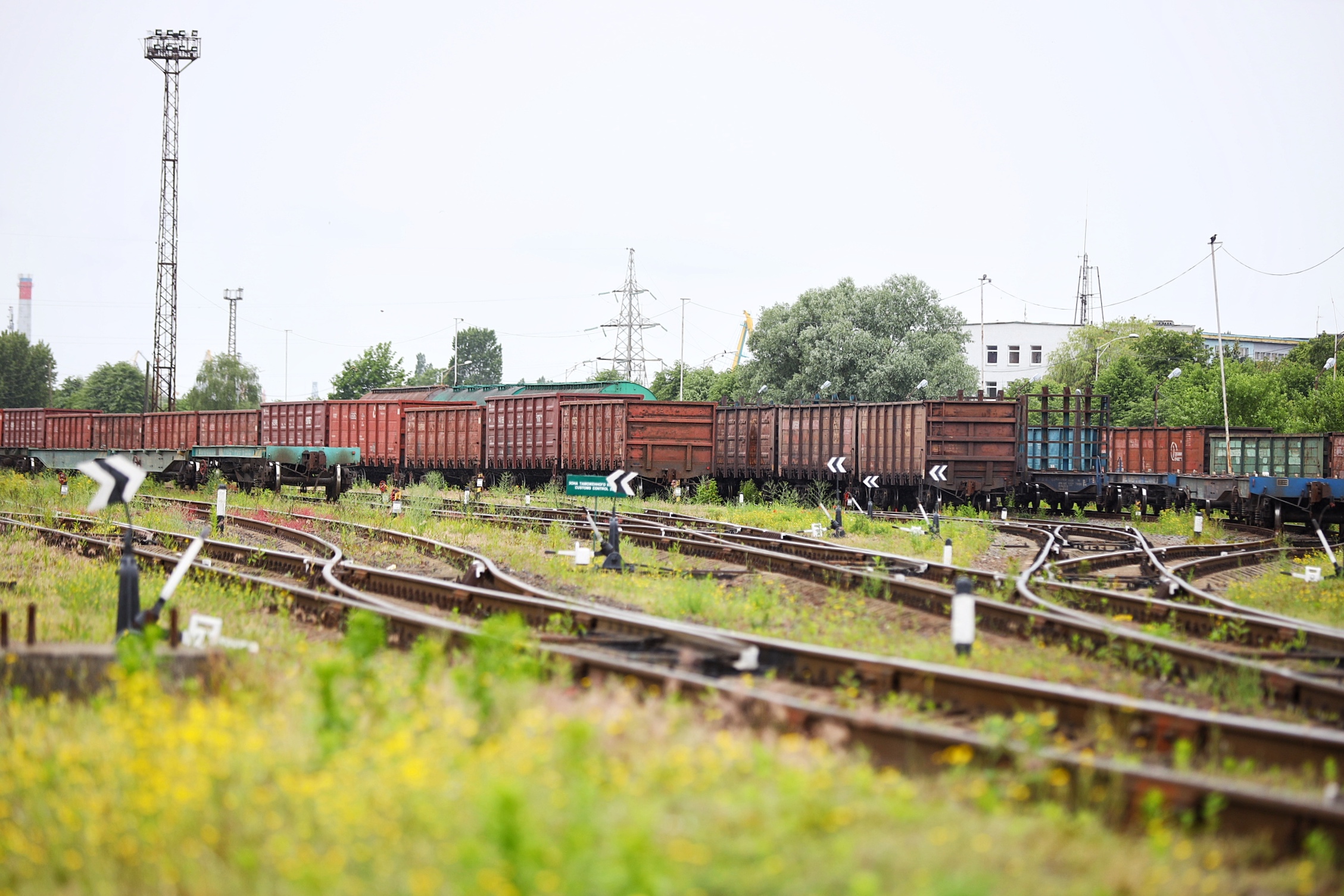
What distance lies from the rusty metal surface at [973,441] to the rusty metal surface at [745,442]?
550 centimetres

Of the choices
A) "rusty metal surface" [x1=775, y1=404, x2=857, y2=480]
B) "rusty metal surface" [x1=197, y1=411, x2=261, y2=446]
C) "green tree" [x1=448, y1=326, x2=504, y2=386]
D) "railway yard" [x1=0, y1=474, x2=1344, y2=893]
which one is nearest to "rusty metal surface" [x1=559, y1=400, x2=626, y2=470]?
"rusty metal surface" [x1=775, y1=404, x2=857, y2=480]

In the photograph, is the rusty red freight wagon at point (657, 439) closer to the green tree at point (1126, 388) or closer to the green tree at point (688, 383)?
the green tree at point (1126, 388)

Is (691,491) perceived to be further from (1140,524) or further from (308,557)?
(308,557)

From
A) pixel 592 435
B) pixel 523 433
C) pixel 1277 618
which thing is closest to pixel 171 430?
pixel 523 433

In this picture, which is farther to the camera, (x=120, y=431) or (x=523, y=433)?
(x=120, y=431)

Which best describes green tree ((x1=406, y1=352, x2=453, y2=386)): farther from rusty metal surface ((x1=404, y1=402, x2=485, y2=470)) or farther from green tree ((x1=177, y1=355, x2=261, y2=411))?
rusty metal surface ((x1=404, y1=402, x2=485, y2=470))

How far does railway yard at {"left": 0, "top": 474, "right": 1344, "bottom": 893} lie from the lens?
3.61 metres

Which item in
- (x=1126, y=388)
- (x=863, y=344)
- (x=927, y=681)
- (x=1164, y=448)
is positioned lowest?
(x=927, y=681)

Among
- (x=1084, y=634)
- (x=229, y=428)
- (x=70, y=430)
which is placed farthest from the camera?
(x=70, y=430)

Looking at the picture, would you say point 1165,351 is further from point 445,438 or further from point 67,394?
point 67,394

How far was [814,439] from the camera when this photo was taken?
101 ft

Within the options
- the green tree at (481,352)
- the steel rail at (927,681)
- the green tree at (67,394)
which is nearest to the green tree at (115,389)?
the green tree at (67,394)

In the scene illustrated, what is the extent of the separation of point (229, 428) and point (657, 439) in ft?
58.2

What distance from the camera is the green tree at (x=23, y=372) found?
103312 millimetres
